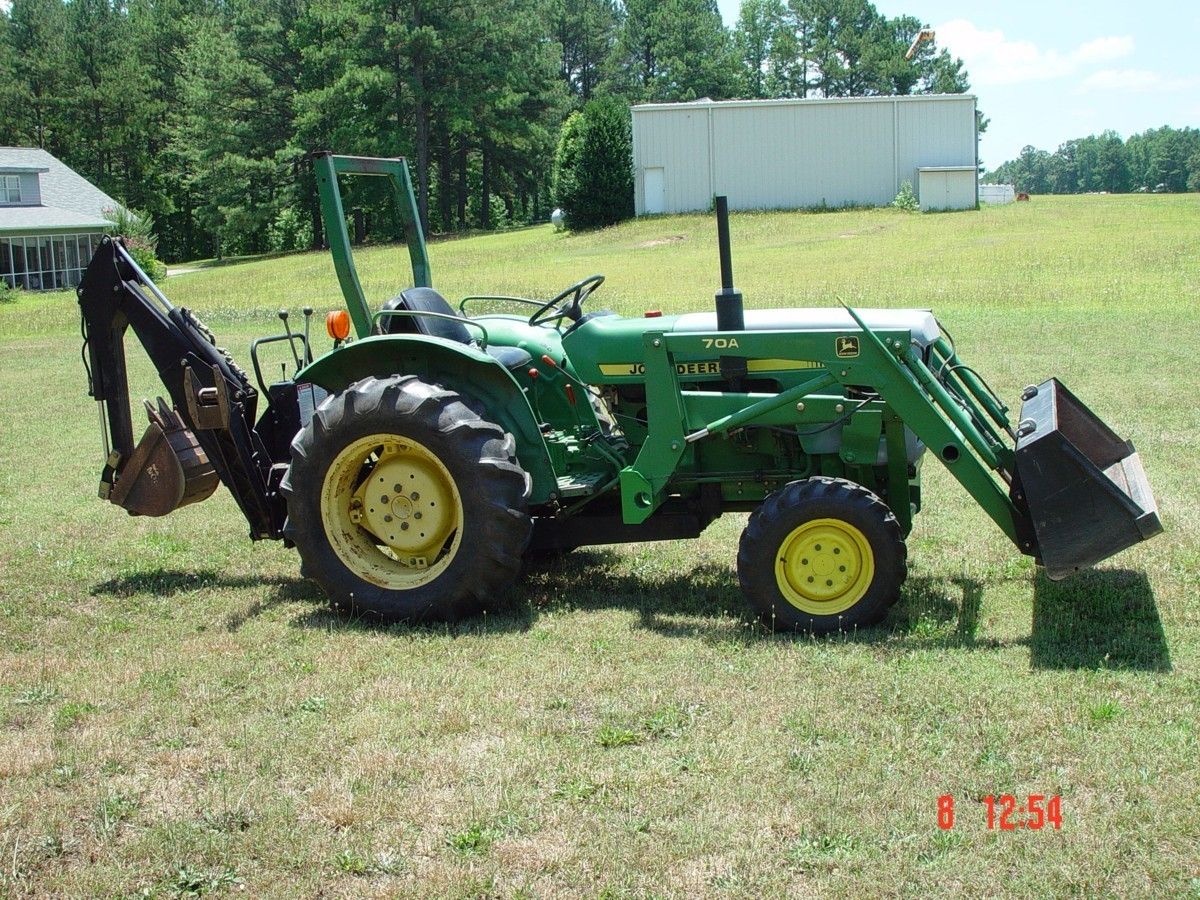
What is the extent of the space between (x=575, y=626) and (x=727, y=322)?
163 centimetres

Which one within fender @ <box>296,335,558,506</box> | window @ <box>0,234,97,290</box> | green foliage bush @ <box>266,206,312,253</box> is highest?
green foliage bush @ <box>266,206,312,253</box>

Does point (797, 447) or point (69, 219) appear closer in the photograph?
point (797, 447)

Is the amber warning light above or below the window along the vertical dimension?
below

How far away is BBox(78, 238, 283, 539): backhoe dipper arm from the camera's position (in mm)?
7137

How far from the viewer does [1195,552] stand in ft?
23.6

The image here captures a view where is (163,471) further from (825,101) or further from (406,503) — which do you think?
(825,101)

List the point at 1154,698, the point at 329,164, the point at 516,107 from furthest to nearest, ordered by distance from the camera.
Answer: the point at 516,107, the point at 329,164, the point at 1154,698

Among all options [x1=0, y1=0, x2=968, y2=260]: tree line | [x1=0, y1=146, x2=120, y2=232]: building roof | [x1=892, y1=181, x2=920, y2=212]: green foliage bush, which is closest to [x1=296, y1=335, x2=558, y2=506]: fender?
[x1=0, y1=0, x2=968, y2=260]: tree line

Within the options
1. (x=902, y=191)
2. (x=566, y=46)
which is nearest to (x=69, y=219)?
(x=902, y=191)

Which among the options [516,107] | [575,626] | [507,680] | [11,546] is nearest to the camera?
[507,680]

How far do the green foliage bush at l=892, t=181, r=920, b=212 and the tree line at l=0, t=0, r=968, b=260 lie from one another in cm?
1716

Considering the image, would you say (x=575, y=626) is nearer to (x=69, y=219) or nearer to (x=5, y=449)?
(x=5, y=449)

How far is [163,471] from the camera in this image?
7.34 metres

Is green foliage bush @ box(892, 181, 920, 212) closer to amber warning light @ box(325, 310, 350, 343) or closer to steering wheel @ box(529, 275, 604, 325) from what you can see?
steering wheel @ box(529, 275, 604, 325)
